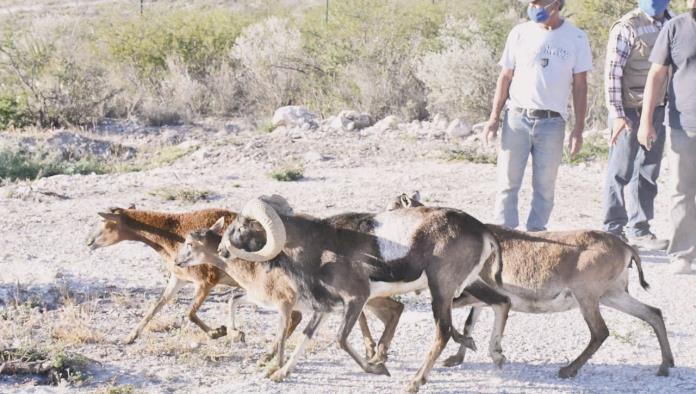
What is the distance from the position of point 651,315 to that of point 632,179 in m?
3.82

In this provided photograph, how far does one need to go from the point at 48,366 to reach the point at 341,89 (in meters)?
16.3

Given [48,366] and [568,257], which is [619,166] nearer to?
[568,257]

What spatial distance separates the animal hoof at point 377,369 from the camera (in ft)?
22.9

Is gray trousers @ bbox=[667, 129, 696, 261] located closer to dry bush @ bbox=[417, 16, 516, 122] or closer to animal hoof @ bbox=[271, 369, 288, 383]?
animal hoof @ bbox=[271, 369, 288, 383]

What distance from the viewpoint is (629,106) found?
10.2 metres

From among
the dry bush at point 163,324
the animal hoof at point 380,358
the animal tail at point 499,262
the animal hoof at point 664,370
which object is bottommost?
the dry bush at point 163,324

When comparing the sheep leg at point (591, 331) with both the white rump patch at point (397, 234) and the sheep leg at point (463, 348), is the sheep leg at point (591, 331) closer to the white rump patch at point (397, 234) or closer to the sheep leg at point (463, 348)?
the sheep leg at point (463, 348)

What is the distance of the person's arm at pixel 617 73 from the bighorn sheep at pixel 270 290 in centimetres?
373

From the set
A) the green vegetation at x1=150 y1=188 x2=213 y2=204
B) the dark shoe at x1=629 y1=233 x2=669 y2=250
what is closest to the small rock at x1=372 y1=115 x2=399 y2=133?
the green vegetation at x1=150 y1=188 x2=213 y2=204

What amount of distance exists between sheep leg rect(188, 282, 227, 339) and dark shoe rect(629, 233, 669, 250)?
15.2 feet

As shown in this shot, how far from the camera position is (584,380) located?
7.02 m

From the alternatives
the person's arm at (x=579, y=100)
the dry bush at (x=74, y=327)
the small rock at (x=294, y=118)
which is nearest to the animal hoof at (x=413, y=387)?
the dry bush at (x=74, y=327)

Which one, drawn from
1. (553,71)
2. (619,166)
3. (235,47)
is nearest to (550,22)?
(553,71)

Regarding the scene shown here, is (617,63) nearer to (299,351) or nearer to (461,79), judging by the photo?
(299,351)
